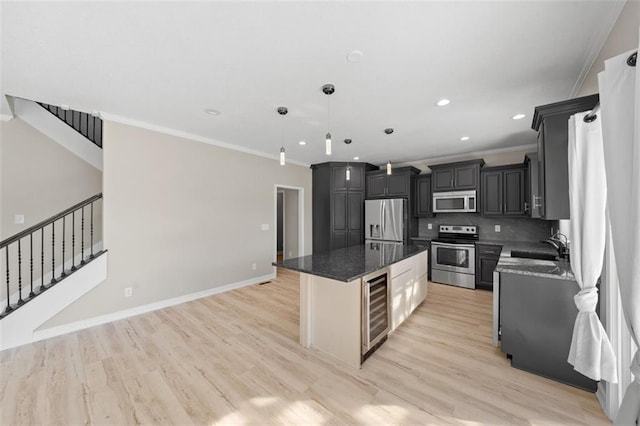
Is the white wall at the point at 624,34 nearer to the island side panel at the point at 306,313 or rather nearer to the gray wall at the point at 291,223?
the island side panel at the point at 306,313

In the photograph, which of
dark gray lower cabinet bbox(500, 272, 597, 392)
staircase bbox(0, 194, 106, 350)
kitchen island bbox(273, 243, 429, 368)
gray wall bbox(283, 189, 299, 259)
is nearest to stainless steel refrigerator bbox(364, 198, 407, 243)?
gray wall bbox(283, 189, 299, 259)

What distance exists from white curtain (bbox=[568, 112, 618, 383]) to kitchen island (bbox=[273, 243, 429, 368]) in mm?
1349

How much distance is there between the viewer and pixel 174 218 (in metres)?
3.64

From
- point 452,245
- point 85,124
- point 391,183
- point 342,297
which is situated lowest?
point 342,297

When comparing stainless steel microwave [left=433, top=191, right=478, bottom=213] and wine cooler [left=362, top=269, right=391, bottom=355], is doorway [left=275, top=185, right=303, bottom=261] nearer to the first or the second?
stainless steel microwave [left=433, top=191, right=478, bottom=213]

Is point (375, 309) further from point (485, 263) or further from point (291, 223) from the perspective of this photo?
point (291, 223)

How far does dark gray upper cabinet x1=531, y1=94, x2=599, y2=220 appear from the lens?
1910mm

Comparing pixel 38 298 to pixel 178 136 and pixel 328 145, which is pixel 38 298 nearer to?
pixel 178 136

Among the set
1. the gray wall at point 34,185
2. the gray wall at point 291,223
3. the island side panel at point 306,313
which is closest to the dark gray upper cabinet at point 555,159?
the island side panel at point 306,313

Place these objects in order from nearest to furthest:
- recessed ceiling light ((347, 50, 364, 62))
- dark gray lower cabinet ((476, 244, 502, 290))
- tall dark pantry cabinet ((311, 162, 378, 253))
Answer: recessed ceiling light ((347, 50, 364, 62)) < dark gray lower cabinet ((476, 244, 502, 290)) < tall dark pantry cabinet ((311, 162, 378, 253))

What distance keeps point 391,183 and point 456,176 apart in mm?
1259

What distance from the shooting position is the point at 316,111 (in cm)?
287

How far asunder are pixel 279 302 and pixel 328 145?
103 inches

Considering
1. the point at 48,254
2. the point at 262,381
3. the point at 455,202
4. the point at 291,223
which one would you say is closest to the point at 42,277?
the point at 48,254
